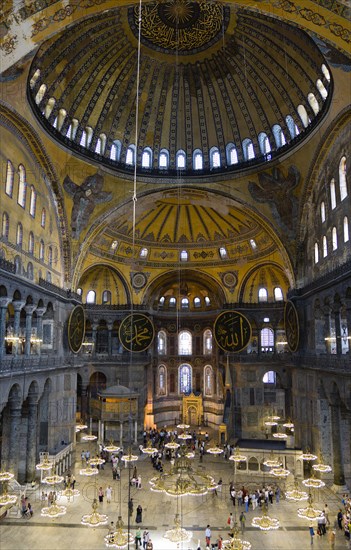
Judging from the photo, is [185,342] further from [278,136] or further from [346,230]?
[346,230]

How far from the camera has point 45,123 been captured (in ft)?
58.8

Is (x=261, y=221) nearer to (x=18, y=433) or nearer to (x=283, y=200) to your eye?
(x=283, y=200)

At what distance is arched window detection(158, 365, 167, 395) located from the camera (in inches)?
1232

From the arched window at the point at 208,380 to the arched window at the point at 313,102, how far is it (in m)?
19.0

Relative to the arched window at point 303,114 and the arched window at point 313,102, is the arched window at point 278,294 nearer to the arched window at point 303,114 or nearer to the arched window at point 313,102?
the arched window at point 303,114

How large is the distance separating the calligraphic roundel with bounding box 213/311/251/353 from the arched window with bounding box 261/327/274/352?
578 cm

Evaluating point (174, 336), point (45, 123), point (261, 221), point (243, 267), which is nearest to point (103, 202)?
point (45, 123)

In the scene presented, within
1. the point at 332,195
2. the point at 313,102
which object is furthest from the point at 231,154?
the point at 332,195

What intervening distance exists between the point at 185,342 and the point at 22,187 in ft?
60.0

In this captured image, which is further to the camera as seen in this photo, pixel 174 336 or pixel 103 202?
pixel 174 336

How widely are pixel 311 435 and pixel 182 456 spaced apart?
31.7 ft

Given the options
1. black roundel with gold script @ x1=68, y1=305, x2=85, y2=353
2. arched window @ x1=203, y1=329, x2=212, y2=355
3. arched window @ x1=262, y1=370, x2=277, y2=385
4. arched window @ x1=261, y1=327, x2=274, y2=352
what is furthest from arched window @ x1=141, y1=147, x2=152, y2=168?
arched window @ x1=262, y1=370, x2=277, y2=385

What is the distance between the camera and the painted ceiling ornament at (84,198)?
21250 millimetres

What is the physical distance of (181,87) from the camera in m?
20.9
